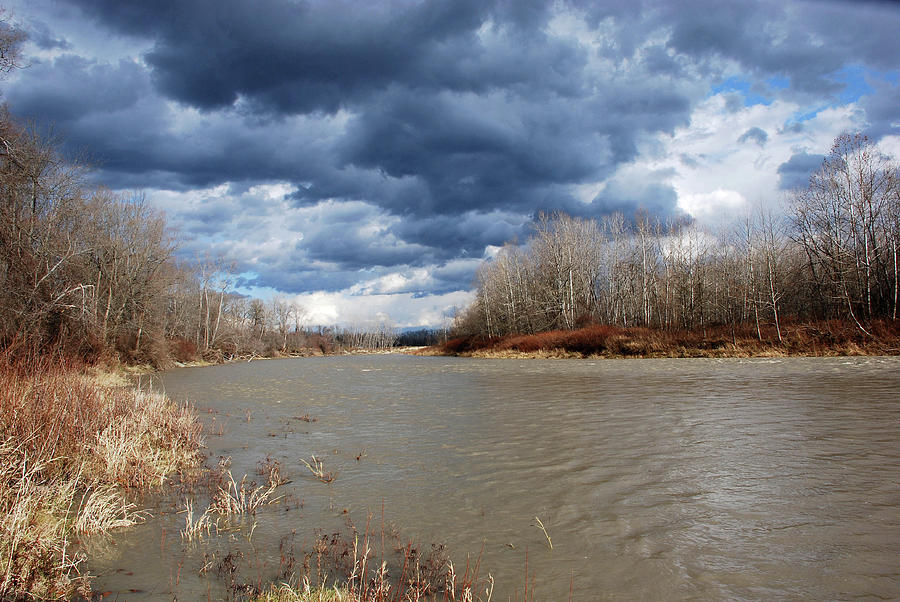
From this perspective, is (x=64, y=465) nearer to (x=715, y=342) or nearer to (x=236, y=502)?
(x=236, y=502)

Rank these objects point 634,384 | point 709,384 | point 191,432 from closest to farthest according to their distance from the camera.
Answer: point 191,432, point 709,384, point 634,384

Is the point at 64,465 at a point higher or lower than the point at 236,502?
higher

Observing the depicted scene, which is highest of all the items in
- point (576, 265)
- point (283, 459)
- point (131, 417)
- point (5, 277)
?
point (576, 265)

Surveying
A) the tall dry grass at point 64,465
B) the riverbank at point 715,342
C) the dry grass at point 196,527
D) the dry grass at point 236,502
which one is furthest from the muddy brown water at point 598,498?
the riverbank at point 715,342

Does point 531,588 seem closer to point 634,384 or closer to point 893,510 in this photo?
point 893,510

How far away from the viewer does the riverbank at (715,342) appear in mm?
28562

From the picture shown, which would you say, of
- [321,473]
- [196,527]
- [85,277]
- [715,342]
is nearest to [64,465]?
[196,527]

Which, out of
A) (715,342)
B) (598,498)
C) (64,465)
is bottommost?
(598,498)

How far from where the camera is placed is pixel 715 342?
34688 millimetres

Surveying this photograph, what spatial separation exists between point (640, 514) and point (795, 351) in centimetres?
3170

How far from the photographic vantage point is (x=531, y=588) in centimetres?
436

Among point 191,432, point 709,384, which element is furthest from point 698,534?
point 709,384

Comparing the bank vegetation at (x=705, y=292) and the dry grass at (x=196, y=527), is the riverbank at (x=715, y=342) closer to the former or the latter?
the bank vegetation at (x=705, y=292)

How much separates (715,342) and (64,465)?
37.3m
